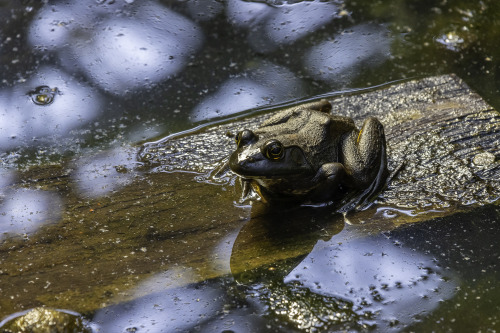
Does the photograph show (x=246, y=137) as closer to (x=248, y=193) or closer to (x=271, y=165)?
(x=271, y=165)

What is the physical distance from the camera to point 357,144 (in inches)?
123

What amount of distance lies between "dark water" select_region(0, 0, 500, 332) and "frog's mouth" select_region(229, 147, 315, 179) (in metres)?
0.25

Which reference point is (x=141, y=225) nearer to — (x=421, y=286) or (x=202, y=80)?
(x=421, y=286)

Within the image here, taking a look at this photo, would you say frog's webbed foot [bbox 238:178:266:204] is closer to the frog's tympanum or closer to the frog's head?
the frog's tympanum

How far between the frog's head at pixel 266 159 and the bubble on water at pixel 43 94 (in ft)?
5.96

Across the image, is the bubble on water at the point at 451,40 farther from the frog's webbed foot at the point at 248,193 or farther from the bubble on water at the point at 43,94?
the bubble on water at the point at 43,94

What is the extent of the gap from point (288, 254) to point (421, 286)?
0.64 m

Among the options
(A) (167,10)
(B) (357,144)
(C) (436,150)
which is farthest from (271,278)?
(A) (167,10)

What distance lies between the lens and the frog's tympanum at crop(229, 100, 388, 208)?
9.49ft

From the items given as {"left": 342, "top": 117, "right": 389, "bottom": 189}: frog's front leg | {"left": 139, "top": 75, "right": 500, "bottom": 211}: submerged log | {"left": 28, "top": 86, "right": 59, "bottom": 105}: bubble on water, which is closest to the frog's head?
{"left": 342, "top": 117, "right": 389, "bottom": 189}: frog's front leg

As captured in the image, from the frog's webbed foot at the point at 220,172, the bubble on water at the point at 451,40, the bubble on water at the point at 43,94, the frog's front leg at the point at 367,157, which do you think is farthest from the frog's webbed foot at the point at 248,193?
the bubble on water at the point at 451,40

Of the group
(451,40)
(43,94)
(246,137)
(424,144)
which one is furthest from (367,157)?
(43,94)

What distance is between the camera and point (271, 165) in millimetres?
2889

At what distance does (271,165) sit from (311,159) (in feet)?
0.80
